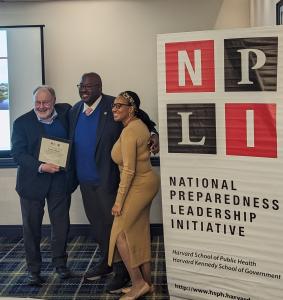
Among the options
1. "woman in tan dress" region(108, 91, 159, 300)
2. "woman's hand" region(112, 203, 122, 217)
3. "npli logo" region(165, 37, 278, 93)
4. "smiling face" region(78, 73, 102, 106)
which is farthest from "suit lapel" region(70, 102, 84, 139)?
"npli logo" region(165, 37, 278, 93)

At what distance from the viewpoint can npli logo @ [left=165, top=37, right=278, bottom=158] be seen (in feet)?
6.75

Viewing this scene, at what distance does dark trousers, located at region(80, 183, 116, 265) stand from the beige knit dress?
245 millimetres

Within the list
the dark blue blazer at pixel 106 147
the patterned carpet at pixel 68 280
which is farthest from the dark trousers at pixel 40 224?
the dark blue blazer at pixel 106 147

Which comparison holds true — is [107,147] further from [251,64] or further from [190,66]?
[251,64]

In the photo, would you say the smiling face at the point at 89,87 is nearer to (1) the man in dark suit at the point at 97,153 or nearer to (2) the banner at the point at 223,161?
(1) the man in dark suit at the point at 97,153

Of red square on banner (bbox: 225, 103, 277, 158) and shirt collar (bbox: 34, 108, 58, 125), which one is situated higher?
shirt collar (bbox: 34, 108, 58, 125)

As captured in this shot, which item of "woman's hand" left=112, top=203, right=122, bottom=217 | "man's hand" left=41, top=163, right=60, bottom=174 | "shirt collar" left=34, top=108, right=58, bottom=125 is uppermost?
"shirt collar" left=34, top=108, right=58, bottom=125

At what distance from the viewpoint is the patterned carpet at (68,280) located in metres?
3.29

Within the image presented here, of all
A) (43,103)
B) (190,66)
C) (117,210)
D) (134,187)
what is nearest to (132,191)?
(134,187)

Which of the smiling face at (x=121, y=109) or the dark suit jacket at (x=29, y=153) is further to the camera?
the dark suit jacket at (x=29, y=153)

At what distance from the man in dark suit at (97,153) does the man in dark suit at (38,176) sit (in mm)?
151

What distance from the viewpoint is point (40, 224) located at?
11.5 feet

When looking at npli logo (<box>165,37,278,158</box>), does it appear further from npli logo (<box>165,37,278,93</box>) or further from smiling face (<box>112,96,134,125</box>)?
smiling face (<box>112,96,134,125</box>)

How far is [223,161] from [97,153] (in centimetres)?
127
